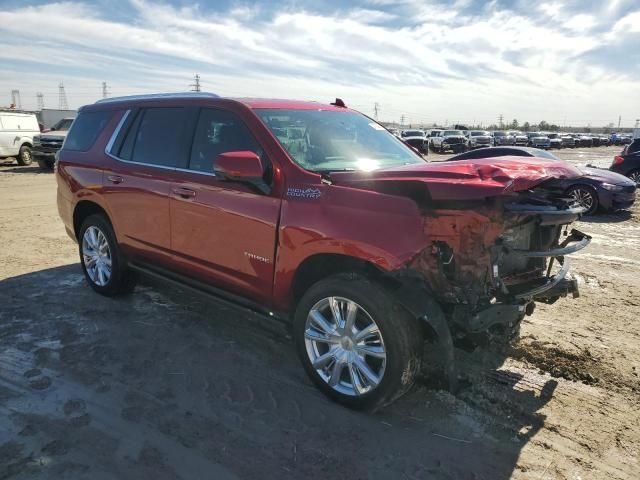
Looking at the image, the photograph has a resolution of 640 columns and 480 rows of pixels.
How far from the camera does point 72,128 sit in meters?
5.59

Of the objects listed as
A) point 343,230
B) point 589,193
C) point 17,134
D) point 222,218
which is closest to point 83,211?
point 222,218

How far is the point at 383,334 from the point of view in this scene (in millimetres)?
2986

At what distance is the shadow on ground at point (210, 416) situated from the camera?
2711 millimetres

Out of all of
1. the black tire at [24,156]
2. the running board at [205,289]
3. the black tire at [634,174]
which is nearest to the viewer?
the running board at [205,289]

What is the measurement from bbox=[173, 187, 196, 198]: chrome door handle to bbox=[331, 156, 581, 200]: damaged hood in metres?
1.29

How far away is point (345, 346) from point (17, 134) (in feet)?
66.1

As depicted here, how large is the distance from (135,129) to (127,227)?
93 centimetres

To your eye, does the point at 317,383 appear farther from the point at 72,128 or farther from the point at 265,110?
the point at 72,128

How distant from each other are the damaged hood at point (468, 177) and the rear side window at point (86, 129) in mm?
3043

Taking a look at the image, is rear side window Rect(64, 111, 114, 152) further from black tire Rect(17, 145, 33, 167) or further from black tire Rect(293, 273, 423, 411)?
black tire Rect(17, 145, 33, 167)

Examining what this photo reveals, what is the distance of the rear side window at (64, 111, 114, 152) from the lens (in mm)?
5141

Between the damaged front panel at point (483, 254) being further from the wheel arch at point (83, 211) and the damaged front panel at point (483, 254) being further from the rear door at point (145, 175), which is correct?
the wheel arch at point (83, 211)

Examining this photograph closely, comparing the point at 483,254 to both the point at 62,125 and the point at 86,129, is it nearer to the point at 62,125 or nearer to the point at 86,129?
the point at 86,129

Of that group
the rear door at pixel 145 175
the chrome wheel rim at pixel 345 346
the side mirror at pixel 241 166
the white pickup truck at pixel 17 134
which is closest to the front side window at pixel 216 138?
the rear door at pixel 145 175
